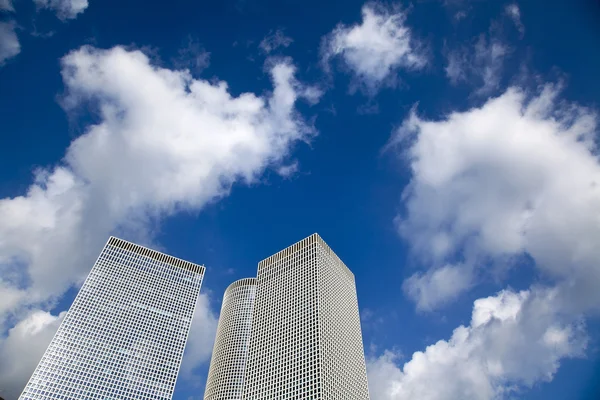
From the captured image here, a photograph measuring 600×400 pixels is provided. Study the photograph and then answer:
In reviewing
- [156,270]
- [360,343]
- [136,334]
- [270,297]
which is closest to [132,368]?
[136,334]

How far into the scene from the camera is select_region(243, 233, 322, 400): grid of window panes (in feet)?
474

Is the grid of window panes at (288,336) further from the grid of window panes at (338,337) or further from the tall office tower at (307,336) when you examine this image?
the grid of window panes at (338,337)

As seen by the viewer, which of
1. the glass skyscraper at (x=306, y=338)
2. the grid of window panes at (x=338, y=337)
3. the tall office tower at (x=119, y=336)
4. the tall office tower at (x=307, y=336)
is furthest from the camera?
the grid of window panes at (x=338, y=337)

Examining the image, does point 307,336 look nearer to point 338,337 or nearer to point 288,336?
point 288,336

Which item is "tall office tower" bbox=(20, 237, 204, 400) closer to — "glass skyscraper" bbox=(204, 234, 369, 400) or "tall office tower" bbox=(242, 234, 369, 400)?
"glass skyscraper" bbox=(204, 234, 369, 400)

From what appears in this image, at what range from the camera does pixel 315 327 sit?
511 ft

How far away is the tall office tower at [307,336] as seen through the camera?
474 feet

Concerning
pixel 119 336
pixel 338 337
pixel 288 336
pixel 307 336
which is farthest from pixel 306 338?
pixel 119 336

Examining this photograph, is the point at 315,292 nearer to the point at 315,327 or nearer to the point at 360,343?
the point at 315,327

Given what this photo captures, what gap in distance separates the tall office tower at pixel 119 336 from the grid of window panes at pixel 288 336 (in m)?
37.5

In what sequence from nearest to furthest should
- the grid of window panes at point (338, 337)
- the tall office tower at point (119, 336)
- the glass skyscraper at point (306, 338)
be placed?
1. the glass skyscraper at point (306, 338)
2. the tall office tower at point (119, 336)
3. the grid of window panes at point (338, 337)

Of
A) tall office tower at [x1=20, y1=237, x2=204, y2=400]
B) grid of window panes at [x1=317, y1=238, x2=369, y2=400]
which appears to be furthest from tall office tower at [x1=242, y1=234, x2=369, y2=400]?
tall office tower at [x1=20, y1=237, x2=204, y2=400]

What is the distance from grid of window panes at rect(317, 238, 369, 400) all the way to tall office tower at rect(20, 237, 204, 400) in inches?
2813

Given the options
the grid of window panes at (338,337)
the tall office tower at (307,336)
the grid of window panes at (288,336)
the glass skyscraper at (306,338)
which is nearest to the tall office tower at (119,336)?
the grid of window panes at (288,336)
